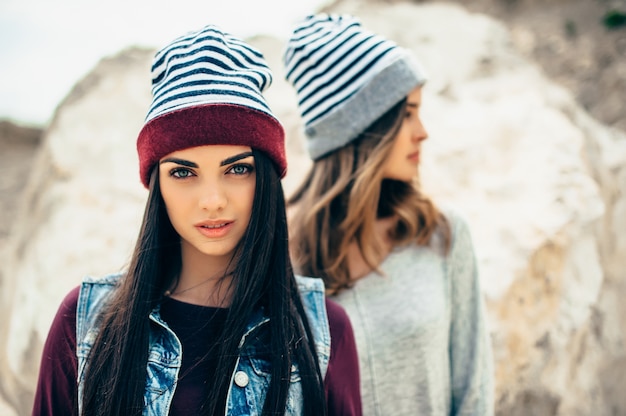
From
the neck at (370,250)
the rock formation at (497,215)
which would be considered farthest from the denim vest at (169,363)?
the rock formation at (497,215)

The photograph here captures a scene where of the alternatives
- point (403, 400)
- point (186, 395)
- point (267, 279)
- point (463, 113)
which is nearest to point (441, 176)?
point (463, 113)

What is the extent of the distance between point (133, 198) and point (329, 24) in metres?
1.68

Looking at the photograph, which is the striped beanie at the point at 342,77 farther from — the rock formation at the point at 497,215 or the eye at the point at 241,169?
the rock formation at the point at 497,215

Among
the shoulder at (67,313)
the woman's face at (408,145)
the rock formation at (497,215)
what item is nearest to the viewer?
the shoulder at (67,313)

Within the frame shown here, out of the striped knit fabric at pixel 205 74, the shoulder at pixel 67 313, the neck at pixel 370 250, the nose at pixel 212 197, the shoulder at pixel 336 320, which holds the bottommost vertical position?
the shoulder at pixel 336 320

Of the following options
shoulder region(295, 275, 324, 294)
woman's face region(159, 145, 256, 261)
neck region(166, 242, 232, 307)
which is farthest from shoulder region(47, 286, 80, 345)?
shoulder region(295, 275, 324, 294)

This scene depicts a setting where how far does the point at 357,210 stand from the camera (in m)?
2.16

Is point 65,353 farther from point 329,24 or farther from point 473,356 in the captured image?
point 329,24

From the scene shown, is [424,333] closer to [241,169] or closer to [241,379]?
[241,379]

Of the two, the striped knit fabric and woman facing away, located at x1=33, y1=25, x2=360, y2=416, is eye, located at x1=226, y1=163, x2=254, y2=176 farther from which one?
the striped knit fabric

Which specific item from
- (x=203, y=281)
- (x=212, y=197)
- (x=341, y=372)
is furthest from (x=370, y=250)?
(x=212, y=197)

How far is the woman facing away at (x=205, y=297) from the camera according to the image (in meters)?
1.37

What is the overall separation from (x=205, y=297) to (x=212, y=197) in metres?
0.31

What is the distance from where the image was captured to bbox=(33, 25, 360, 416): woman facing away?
4.51ft
